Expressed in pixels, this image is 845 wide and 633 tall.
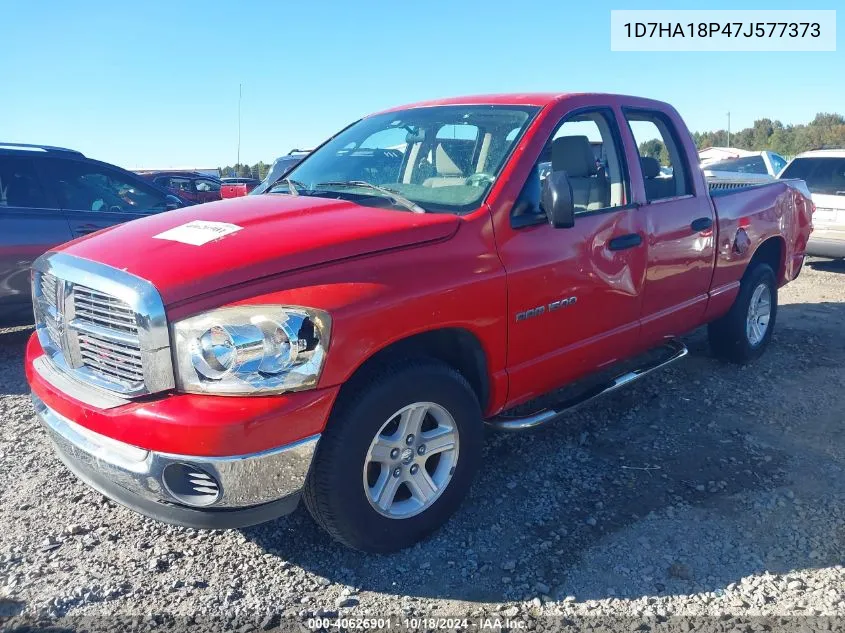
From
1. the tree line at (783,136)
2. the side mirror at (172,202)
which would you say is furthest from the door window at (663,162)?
the tree line at (783,136)

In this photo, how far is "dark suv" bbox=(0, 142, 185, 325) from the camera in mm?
5379

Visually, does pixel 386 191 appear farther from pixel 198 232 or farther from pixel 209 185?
pixel 209 185

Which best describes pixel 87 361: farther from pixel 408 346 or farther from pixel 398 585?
pixel 398 585

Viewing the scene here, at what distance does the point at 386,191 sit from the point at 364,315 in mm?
1044

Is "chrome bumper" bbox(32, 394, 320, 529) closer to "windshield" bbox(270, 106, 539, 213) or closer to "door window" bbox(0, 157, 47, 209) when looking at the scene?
"windshield" bbox(270, 106, 539, 213)

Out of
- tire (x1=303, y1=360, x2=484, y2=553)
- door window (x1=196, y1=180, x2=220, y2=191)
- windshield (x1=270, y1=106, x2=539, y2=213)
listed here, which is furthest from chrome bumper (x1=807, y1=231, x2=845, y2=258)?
door window (x1=196, y1=180, x2=220, y2=191)

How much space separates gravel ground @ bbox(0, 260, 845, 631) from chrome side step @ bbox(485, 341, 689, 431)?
0.37 meters

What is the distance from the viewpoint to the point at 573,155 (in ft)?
11.7

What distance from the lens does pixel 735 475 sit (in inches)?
141

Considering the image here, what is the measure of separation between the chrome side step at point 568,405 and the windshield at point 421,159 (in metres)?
1.04

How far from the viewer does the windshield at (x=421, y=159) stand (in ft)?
10.6

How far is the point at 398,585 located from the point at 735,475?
78.1 inches

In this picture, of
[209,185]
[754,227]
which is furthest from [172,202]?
[209,185]

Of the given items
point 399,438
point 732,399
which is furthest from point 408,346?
point 732,399
